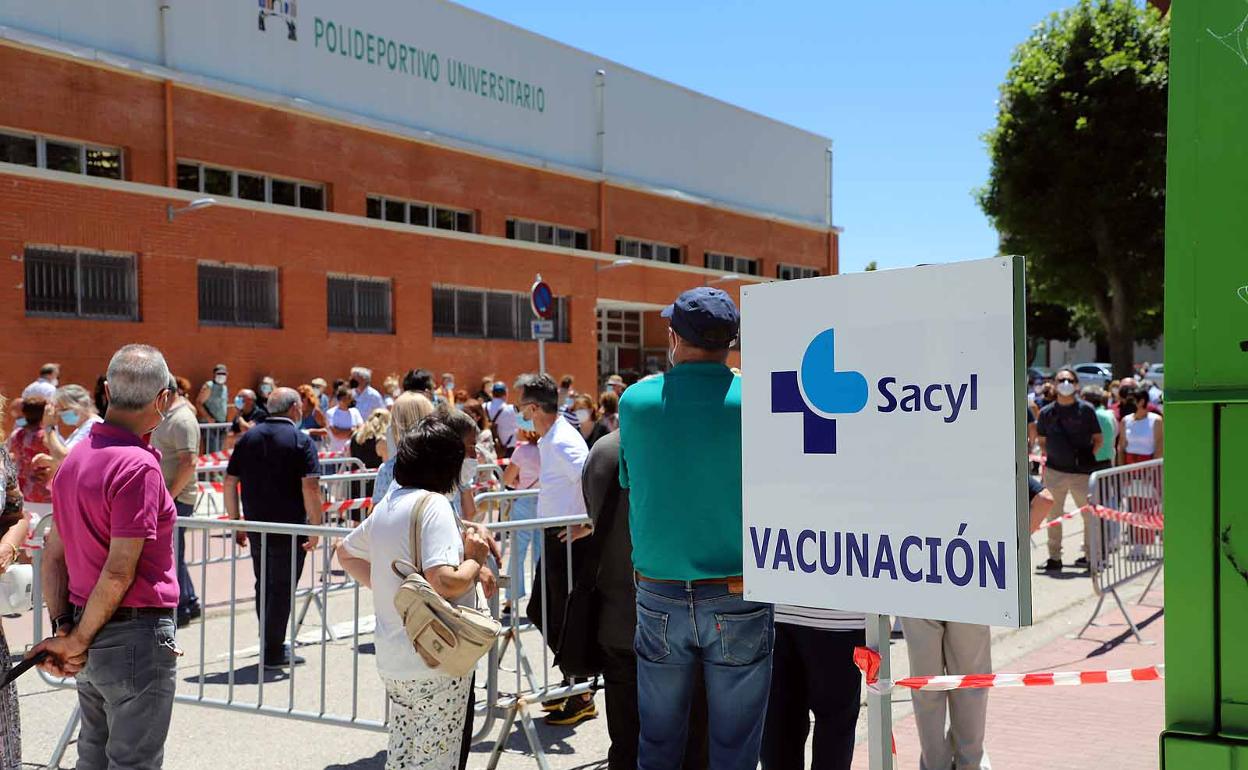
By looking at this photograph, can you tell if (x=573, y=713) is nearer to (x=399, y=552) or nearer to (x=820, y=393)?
(x=399, y=552)

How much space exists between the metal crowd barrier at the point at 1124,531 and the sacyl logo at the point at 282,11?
19739mm

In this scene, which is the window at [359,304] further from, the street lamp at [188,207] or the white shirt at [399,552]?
the white shirt at [399,552]

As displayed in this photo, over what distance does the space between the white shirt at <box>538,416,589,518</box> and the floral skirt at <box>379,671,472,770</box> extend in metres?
2.81

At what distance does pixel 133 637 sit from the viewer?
3.97m

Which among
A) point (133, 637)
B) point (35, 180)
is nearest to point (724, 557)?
point (133, 637)

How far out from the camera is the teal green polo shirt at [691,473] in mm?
3639

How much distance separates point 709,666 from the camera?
3.69 m

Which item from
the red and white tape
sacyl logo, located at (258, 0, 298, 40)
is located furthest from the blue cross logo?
sacyl logo, located at (258, 0, 298, 40)

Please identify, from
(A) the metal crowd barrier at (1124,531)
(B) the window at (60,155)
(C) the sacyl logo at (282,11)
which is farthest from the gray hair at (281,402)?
(C) the sacyl logo at (282,11)

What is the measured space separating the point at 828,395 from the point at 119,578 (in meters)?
2.54

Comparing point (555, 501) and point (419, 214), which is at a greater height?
point (419, 214)

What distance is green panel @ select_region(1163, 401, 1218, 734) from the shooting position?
7.40ft

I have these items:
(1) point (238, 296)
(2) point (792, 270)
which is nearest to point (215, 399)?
(1) point (238, 296)

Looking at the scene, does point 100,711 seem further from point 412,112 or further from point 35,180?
point 412,112
